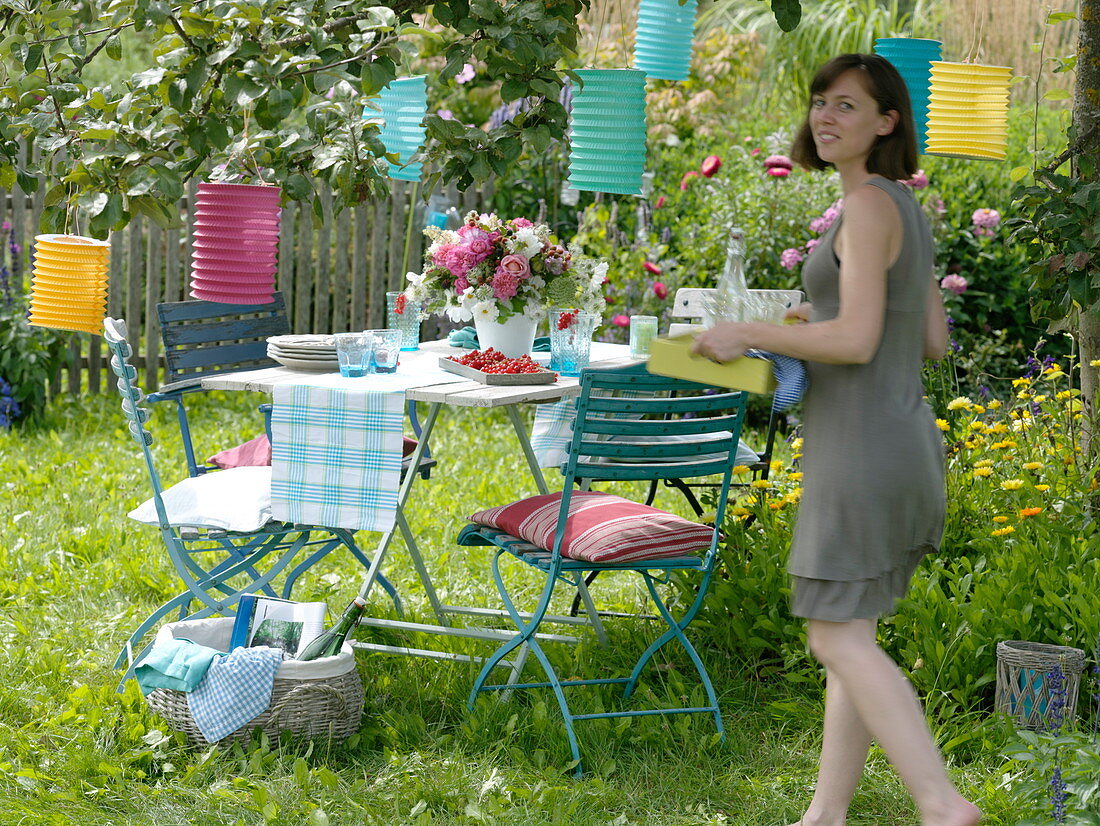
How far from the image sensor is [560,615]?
426 centimetres

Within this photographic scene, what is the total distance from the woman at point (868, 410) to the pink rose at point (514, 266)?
1445 millimetres

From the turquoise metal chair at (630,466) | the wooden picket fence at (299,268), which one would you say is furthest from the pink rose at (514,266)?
the wooden picket fence at (299,268)

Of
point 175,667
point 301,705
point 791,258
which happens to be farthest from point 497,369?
point 791,258

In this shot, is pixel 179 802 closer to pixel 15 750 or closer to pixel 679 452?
pixel 15 750

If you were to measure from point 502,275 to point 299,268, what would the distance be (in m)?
3.97

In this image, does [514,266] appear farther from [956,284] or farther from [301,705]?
[956,284]

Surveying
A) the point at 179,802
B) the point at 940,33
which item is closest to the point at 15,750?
the point at 179,802

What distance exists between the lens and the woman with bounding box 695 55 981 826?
7.82 feet

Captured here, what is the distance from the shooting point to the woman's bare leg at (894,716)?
7.94 ft

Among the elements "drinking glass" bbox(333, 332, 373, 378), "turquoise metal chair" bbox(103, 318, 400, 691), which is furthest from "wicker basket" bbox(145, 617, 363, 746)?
"drinking glass" bbox(333, 332, 373, 378)

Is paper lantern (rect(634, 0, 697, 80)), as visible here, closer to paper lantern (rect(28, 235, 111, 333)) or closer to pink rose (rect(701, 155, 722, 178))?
pink rose (rect(701, 155, 722, 178))

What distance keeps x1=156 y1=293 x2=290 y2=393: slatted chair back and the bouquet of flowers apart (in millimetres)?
712

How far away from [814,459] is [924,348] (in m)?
0.39

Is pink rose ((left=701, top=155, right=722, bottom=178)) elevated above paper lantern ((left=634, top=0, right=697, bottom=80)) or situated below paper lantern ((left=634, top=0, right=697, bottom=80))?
below
